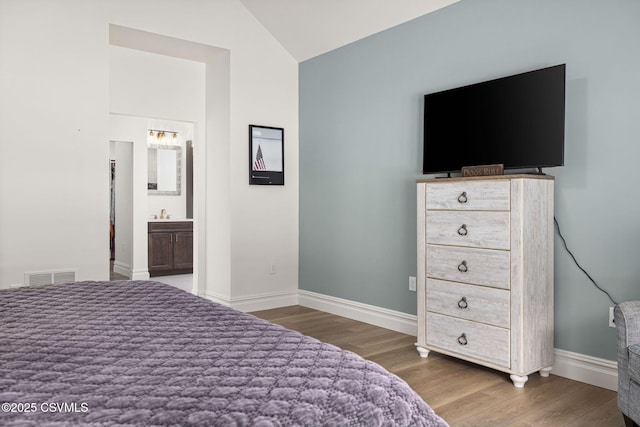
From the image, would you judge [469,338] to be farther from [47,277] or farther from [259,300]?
[47,277]

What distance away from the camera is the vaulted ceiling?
12.7ft

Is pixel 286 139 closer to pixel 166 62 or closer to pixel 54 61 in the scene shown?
pixel 166 62

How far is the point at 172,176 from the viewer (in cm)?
782

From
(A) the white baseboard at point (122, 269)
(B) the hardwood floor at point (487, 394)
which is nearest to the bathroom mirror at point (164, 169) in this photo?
(A) the white baseboard at point (122, 269)

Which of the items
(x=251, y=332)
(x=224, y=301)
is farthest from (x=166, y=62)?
(x=251, y=332)

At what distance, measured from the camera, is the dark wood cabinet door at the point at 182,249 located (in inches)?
282

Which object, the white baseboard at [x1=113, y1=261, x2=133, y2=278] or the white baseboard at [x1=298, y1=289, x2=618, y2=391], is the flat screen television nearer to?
the white baseboard at [x1=298, y1=289, x2=618, y2=391]

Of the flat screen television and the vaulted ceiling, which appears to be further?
the vaulted ceiling

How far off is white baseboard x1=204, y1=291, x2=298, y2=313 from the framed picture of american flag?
3.71ft

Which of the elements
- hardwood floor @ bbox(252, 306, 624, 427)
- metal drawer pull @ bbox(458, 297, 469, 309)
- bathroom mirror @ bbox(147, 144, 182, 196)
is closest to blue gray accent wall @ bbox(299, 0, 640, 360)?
hardwood floor @ bbox(252, 306, 624, 427)

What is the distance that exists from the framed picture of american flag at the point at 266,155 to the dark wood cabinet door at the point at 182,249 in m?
2.90

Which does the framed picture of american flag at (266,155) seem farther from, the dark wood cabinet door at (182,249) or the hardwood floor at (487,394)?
the dark wood cabinet door at (182,249)

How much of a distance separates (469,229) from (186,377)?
2.28 metres

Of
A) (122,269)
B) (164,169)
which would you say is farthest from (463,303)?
(164,169)
